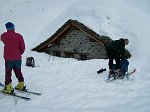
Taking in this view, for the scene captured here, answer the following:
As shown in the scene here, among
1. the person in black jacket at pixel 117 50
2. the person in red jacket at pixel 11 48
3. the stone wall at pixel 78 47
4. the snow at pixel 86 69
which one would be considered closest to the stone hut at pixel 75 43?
the stone wall at pixel 78 47

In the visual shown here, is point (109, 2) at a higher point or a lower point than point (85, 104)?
higher

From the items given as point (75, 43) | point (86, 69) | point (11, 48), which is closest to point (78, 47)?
point (75, 43)

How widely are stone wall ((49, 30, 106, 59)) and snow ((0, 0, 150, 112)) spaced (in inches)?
29.8

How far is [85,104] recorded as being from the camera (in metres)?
7.28

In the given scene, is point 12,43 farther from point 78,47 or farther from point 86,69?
point 78,47

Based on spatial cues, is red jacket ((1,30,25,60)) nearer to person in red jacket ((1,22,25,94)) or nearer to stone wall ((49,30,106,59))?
person in red jacket ((1,22,25,94))

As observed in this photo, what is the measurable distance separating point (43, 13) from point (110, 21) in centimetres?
847

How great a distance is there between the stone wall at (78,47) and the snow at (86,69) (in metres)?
0.76

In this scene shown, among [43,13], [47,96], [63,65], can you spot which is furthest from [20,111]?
[43,13]

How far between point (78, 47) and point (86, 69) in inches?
157

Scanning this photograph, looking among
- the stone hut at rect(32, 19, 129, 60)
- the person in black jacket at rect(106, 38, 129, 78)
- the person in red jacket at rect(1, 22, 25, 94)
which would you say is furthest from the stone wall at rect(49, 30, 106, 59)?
the person in red jacket at rect(1, 22, 25, 94)

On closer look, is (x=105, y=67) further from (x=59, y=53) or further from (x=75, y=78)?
(x=59, y=53)

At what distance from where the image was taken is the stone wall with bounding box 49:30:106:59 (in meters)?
14.5

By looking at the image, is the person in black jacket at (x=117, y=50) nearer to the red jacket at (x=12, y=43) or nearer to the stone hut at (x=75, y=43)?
the red jacket at (x=12, y=43)
